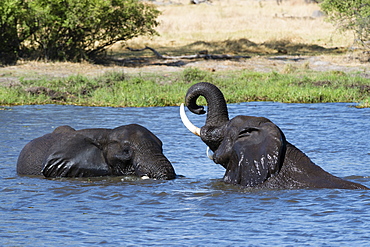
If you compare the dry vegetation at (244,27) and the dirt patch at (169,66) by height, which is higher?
the dry vegetation at (244,27)

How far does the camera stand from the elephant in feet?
21.1

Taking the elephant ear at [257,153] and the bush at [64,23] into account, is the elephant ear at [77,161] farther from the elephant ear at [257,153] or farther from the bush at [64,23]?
the bush at [64,23]

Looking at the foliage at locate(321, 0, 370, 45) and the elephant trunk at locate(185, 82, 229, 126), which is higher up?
the foliage at locate(321, 0, 370, 45)

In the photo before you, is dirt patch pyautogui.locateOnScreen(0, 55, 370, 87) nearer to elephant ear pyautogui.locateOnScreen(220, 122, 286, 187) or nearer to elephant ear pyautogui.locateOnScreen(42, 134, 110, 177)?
elephant ear pyautogui.locateOnScreen(42, 134, 110, 177)

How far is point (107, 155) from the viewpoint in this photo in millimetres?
7824

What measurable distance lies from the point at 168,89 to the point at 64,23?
7634 millimetres

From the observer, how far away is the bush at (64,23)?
23.9 metres

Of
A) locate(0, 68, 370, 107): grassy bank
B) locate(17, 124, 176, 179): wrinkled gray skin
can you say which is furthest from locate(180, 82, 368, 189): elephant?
locate(0, 68, 370, 107): grassy bank

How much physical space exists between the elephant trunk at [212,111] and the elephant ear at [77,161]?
1.61m

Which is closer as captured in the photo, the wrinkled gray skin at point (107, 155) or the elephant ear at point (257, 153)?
the elephant ear at point (257, 153)

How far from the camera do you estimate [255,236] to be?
5508mm

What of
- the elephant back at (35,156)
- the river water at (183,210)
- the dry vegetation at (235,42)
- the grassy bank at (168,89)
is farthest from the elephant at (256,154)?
the dry vegetation at (235,42)

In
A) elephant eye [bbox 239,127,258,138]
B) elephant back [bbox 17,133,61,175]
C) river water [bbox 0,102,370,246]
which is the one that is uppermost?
elephant eye [bbox 239,127,258,138]

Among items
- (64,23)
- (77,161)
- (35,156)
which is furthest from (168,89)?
(77,161)
